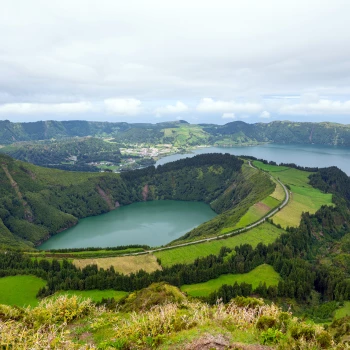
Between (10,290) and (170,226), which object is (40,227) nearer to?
(170,226)

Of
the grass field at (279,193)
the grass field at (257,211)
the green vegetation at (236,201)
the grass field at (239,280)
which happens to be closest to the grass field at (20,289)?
the grass field at (239,280)

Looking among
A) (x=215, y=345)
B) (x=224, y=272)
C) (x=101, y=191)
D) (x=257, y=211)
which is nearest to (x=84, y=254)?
(x=224, y=272)

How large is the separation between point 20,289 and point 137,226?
2540 inches

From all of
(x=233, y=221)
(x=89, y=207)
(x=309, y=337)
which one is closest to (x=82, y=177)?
(x=89, y=207)

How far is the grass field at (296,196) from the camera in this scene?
99.4 metres

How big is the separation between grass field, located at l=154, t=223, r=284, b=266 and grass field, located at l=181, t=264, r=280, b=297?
10811 mm

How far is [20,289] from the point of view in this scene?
61.3m

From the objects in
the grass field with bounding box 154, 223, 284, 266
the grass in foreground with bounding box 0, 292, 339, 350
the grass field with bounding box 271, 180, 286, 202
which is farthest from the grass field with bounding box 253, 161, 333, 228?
the grass in foreground with bounding box 0, 292, 339, 350

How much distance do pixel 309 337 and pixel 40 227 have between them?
123 meters

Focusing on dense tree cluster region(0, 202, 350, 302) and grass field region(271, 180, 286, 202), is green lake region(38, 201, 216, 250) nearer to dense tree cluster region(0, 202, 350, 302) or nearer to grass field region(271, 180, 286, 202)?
grass field region(271, 180, 286, 202)

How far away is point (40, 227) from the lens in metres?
122

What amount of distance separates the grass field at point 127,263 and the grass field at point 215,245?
2838 mm

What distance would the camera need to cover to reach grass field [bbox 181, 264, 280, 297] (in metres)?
60.1

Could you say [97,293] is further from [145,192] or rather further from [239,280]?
[145,192]
